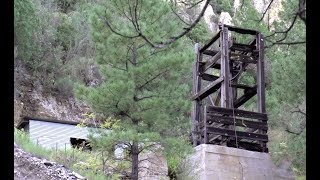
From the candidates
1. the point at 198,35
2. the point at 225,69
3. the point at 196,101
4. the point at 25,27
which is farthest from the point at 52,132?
the point at 198,35

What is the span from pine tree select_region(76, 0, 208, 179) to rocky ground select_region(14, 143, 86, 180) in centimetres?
99

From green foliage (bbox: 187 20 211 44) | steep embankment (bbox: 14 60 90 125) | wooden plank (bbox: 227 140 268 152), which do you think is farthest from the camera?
green foliage (bbox: 187 20 211 44)

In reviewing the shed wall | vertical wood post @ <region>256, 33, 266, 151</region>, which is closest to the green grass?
vertical wood post @ <region>256, 33, 266, 151</region>

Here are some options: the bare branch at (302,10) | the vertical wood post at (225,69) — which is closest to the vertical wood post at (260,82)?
the vertical wood post at (225,69)

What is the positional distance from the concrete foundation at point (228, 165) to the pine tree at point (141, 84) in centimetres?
62

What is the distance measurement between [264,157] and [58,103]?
12187mm

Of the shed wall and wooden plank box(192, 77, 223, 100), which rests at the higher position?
Answer: wooden plank box(192, 77, 223, 100)

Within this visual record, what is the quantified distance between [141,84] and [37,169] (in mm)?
3183

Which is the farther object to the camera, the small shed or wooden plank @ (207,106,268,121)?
the small shed

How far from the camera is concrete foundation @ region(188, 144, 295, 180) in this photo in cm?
1183

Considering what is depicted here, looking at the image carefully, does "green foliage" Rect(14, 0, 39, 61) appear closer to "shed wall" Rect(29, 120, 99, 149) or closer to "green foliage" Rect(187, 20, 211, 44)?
"shed wall" Rect(29, 120, 99, 149)

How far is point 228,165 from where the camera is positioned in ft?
39.4

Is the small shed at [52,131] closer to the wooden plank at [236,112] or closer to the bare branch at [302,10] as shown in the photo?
the wooden plank at [236,112]
